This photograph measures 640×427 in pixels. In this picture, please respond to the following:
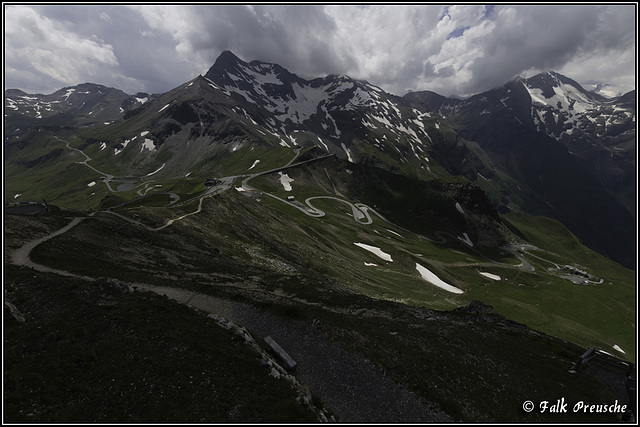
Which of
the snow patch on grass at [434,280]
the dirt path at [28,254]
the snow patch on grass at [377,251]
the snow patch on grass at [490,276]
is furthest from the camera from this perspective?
the snow patch on grass at [490,276]

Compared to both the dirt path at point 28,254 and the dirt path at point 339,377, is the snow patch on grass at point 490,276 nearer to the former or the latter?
the dirt path at point 339,377

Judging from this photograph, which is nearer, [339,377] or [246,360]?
[246,360]

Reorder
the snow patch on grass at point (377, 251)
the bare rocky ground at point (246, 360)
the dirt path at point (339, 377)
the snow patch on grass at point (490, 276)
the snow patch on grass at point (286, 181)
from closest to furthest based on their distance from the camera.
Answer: the bare rocky ground at point (246, 360) < the dirt path at point (339, 377) < the snow patch on grass at point (377, 251) < the snow patch on grass at point (490, 276) < the snow patch on grass at point (286, 181)

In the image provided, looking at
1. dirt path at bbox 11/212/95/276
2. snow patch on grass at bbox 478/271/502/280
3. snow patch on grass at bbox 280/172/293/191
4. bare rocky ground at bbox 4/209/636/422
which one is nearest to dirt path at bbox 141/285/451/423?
bare rocky ground at bbox 4/209/636/422

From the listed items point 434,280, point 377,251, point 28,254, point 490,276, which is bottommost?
point 28,254

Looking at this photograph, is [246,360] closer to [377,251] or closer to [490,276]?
[377,251]

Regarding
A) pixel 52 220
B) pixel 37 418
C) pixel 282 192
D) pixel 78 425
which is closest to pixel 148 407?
pixel 78 425

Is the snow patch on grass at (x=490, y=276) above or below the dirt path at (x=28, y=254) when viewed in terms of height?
above

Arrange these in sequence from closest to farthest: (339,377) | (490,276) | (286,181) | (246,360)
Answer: (246,360), (339,377), (490,276), (286,181)

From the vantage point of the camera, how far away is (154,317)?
23.5 metres

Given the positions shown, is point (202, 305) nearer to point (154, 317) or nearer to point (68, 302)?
point (154, 317)

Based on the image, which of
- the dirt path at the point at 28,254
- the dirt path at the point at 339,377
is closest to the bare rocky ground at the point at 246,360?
the dirt path at the point at 339,377

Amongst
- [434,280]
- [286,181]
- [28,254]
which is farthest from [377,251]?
[28,254]

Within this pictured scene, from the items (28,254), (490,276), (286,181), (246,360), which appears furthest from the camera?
(286,181)
